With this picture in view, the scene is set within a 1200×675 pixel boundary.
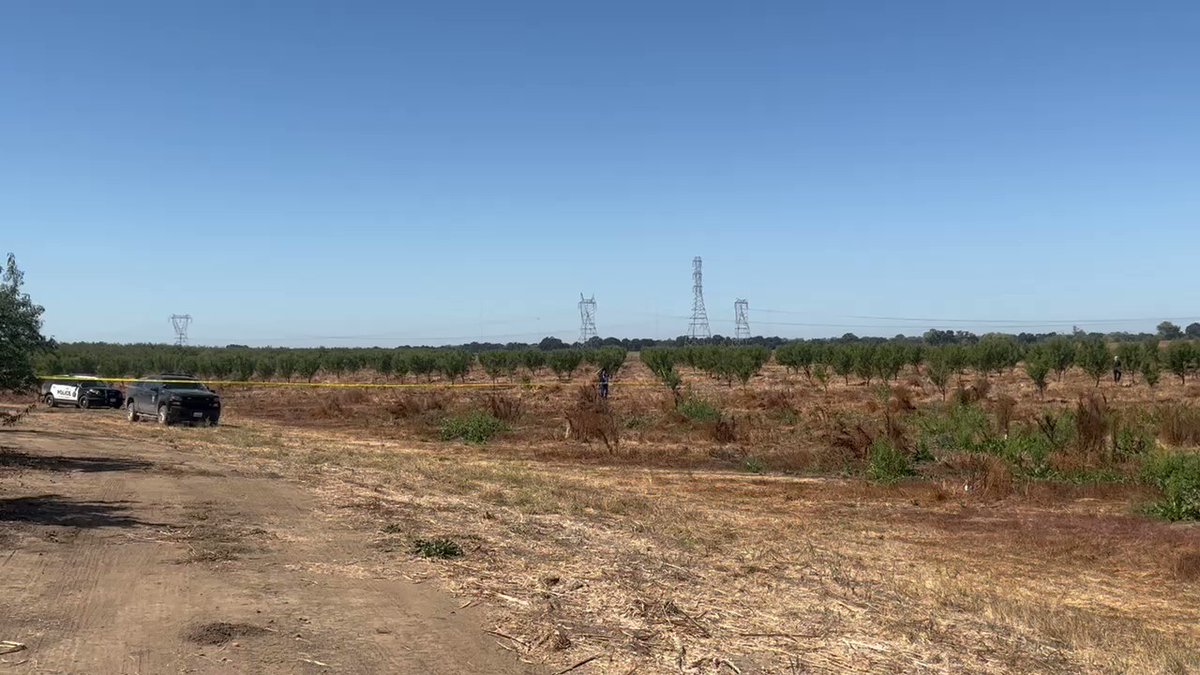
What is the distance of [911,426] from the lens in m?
28.7

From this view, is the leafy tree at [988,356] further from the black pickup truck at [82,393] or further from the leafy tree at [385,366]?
the black pickup truck at [82,393]

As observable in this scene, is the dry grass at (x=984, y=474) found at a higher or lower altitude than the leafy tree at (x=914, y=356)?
lower

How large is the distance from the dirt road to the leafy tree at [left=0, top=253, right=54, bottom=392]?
12.0 ft

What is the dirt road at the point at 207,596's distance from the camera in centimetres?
616

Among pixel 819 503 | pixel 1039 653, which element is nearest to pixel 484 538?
pixel 1039 653

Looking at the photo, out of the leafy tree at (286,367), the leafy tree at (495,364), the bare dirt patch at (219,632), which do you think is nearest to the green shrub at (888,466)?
the bare dirt patch at (219,632)

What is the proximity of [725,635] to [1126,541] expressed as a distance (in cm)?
932

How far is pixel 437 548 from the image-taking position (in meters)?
9.82

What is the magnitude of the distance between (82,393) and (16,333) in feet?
88.0

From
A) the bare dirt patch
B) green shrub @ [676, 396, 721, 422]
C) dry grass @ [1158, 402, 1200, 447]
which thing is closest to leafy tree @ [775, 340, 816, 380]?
green shrub @ [676, 396, 721, 422]

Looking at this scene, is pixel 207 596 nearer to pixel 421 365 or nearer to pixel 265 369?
pixel 421 365

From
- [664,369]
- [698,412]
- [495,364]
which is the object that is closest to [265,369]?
[495,364]

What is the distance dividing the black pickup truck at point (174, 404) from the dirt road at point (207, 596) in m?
18.9

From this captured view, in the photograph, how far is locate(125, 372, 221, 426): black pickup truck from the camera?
31.2 m
